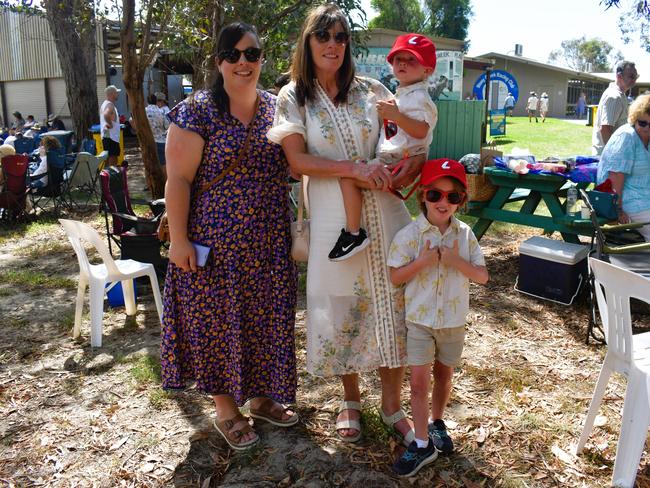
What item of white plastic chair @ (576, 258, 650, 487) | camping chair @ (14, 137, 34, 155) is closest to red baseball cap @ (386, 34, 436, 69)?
white plastic chair @ (576, 258, 650, 487)

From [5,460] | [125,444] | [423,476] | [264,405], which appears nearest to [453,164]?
[423,476]

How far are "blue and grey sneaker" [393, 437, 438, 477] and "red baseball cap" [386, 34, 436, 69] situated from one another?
1627 millimetres

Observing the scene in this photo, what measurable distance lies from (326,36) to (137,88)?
5.93 m

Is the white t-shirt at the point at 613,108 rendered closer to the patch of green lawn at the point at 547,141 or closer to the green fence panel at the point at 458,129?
the green fence panel at the point at 458,129

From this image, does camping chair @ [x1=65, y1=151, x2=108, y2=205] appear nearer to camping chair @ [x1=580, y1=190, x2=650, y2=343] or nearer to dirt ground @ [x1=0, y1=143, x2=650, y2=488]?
dirt ground @ [x1=0, y1=143, x2=650, y2=488]

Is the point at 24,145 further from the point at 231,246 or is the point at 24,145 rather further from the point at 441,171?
the point at 441,171

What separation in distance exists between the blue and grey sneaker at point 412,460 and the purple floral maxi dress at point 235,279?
1.85ft

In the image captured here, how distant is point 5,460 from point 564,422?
9.09 ft

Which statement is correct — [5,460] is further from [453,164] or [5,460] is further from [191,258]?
[453,164]

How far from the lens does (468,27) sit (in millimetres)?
54625

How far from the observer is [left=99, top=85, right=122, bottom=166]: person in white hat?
10.9m

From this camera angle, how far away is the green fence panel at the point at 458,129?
1202 centimetres

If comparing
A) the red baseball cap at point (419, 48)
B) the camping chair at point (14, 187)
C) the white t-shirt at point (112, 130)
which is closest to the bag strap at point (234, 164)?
the red baseball cap at point (419, 48)

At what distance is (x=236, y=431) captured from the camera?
287 centimetres
